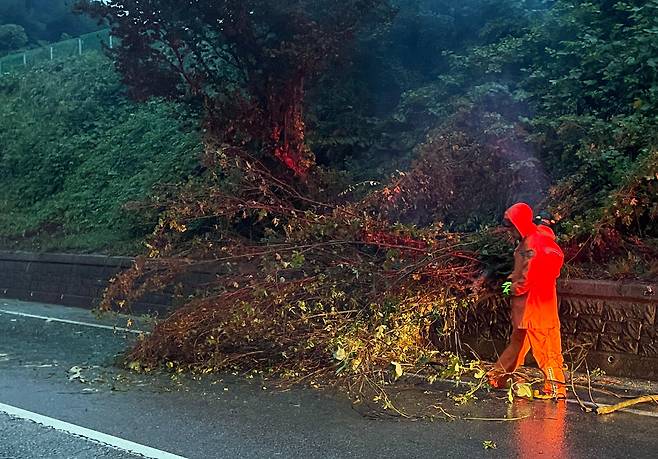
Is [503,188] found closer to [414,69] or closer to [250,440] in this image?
[414,69]

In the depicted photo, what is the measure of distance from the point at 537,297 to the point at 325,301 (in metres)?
2.14

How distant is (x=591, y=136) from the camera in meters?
10.2

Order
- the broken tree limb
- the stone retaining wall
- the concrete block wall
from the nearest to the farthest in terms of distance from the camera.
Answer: the broken tree limb
the stone retaining wall
the concrete block wall

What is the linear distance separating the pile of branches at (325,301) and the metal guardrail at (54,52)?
69.6ft

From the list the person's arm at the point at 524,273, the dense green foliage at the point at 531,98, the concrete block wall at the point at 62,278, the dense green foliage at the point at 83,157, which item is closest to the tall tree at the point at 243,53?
the dense green foliage at the point at 83,157

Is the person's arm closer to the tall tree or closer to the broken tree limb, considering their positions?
the broken tree limb

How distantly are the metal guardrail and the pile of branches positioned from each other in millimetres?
21199

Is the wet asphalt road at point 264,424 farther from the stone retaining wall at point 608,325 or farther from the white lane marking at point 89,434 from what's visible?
the stone retaining wall at point 608,325

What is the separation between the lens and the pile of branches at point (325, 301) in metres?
7.52

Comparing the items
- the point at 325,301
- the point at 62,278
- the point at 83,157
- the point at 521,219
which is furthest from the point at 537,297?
the point at 83,157

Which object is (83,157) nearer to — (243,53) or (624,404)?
(243,53)

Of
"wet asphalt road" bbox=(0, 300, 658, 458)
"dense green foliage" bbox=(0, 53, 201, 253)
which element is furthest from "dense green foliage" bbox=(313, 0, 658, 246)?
"dense green foliage" bbox=(0, 53, 201, 253)

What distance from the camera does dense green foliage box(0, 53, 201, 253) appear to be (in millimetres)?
17141

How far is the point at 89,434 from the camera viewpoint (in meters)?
6.01
